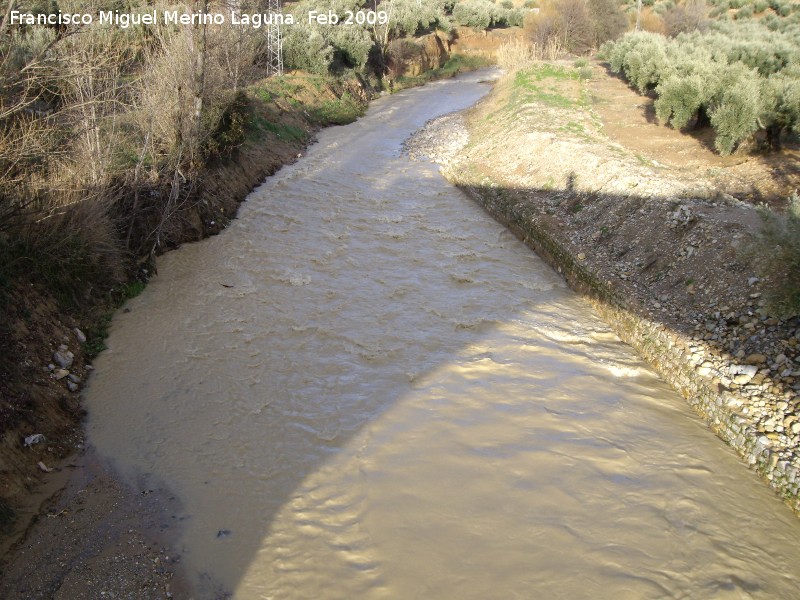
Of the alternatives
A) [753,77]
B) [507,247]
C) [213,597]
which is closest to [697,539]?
[213,597]

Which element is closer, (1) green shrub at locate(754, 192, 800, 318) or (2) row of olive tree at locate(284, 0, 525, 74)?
(1) green shrub at locate(754, 192, 800, 318)

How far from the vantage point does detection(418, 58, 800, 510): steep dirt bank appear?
7.35 metres

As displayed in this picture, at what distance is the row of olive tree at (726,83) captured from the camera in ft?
44.0

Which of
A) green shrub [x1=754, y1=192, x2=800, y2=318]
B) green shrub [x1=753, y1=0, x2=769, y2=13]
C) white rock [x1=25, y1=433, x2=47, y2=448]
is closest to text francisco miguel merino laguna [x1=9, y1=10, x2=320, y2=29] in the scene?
white rock [x1=25, y1=433, x2=47, y2=448]

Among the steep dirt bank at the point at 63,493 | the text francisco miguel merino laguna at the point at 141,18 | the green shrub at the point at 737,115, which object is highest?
the text francisco miguel merino laguna at the point at 141,18

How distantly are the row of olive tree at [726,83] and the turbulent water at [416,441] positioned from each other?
5854 millimetres

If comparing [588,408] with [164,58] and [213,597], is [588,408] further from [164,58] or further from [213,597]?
[164,58]

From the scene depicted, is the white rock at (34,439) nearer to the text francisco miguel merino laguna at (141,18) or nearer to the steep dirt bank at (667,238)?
the text francisco miguel merino laguna at (141,18)

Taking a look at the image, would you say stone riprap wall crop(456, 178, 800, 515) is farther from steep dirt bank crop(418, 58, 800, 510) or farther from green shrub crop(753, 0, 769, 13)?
green shrub crop(753, 0, 769, 13)

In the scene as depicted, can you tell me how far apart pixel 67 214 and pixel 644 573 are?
8.64 m

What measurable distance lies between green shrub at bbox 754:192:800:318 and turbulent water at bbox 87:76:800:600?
5.84 ft

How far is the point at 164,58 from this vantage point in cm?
1187

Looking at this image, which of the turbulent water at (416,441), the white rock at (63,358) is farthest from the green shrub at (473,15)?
the white rock at (63,358)

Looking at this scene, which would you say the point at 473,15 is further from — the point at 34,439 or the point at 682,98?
the point at 34,439
